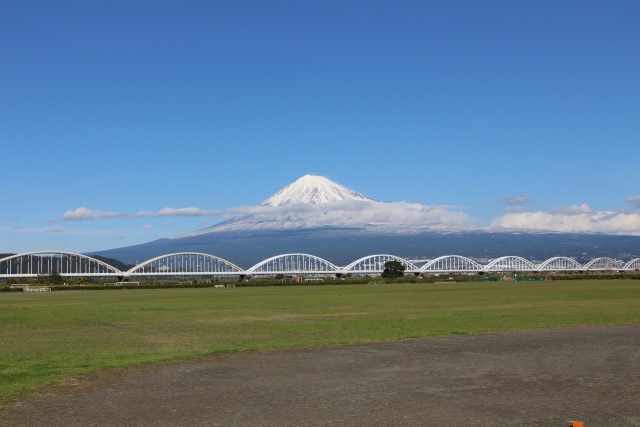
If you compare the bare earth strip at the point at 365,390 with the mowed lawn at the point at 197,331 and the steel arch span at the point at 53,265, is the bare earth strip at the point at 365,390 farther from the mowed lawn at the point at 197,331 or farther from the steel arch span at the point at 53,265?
the steel arch span at the point at 53,265

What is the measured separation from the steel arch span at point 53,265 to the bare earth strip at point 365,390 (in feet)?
570

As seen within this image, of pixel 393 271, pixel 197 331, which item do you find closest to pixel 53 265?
pixel 393 271

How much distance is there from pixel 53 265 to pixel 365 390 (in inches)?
7580

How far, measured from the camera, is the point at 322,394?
12.8 metres

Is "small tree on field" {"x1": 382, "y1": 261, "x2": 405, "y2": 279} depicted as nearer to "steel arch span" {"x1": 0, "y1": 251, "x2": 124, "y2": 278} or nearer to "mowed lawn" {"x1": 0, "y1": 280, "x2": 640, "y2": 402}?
"steel arch span" {"x1": 0, "y1": 251, "x2": 124, "y2": 278}

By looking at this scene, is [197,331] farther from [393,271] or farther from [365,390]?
[393,271]

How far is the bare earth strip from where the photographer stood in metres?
10.8

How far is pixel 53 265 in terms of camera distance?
191 meters

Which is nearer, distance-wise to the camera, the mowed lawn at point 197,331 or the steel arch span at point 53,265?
the mowed lawn at point 197,331

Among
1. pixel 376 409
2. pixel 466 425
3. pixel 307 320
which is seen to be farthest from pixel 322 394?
pixel 307 320

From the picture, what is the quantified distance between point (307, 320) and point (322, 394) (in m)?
18.1

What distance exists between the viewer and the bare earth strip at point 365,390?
10.8 meters

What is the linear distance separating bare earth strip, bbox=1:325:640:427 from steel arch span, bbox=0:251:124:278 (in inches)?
6836

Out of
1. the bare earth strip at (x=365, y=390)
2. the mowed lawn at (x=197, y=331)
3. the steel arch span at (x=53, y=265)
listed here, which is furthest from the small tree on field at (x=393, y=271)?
the bare earth strip at (x=365, y=390)
